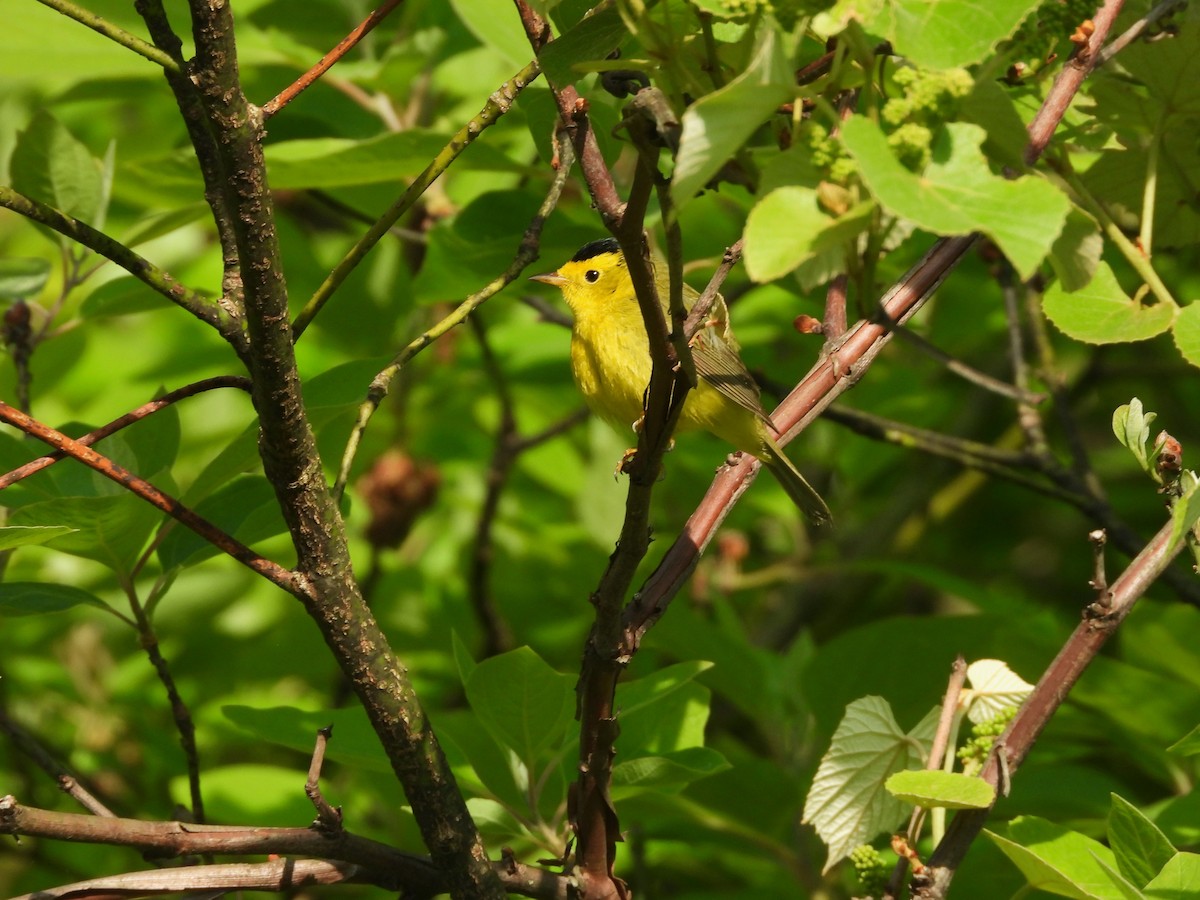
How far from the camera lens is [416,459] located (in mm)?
4316

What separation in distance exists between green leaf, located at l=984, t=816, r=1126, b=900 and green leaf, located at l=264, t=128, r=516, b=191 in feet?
5.78

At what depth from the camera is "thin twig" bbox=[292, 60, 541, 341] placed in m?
1.58

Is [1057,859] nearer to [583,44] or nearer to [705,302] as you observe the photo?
[705,302]

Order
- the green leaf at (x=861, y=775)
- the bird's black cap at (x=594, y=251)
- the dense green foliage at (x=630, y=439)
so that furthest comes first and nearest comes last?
the bird's black cap at (x=594, y=251)
the green leaf at (x=861, y=775)
the dense green foliage at (x=630, y=439)

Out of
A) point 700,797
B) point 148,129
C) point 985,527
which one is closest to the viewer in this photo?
point 700,797

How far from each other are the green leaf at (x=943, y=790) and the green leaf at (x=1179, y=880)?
20 centimetres

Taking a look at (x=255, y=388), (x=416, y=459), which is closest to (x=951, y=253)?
(x=255, y=388)

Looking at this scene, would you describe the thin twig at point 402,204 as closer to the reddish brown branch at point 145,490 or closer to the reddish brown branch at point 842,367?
the reddish brown branch at point 145,490

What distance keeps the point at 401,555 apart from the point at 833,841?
3.03 meters

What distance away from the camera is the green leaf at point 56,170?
262 centimetres

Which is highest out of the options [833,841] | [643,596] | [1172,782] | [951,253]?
[951,253]

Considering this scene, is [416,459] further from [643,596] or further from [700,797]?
[643,596]

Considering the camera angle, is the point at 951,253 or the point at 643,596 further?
the point at 951,253

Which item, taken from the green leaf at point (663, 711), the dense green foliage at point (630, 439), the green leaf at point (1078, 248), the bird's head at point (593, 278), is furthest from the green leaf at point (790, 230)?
the bird's head at point (593, 278)
